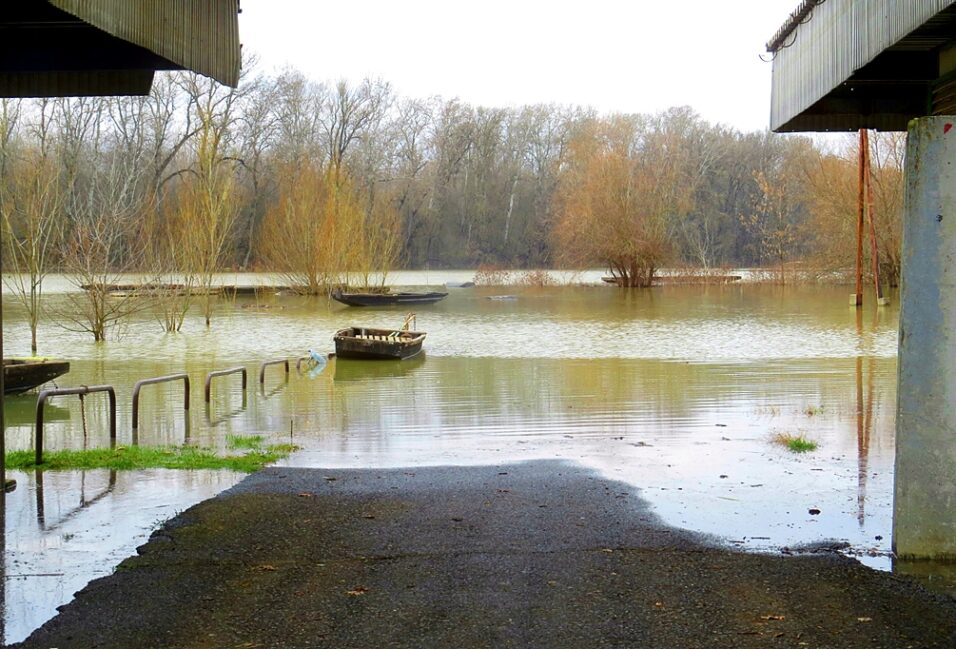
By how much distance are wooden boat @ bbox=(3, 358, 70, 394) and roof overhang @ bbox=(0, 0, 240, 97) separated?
9104mm

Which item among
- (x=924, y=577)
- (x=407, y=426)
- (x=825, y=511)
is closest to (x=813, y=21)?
(x=825, y=511)

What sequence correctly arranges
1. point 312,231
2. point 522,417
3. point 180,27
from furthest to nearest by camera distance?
point 312,231, point 522,417, point 180,27

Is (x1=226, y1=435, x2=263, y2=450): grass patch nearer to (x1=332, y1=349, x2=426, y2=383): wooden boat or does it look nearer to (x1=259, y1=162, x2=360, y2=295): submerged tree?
(x1=332, y1=349, x2=426, y2=383): wooden boat

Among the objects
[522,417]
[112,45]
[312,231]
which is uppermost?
[312,231]

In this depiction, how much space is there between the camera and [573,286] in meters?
67.9

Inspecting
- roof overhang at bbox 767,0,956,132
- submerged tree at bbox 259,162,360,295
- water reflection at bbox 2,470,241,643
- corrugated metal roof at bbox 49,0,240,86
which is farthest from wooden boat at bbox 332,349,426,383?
submerged tree at bbox 259,162,360,295

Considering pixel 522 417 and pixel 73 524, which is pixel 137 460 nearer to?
pixel 73 524

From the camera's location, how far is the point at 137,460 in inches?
388

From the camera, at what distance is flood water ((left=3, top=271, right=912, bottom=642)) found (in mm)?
7355

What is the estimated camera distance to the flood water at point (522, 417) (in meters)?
7.36

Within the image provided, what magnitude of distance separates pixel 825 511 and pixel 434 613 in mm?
3901

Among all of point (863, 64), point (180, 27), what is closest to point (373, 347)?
point (180, 27)

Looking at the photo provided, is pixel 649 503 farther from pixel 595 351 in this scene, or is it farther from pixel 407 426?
pixel 595 351

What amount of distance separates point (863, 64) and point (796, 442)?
17.0 ft
